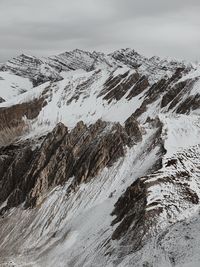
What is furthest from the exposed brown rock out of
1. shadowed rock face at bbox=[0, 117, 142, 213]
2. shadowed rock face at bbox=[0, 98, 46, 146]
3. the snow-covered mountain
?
shadowed rock face at bbox=[0, 117, 142, 213]

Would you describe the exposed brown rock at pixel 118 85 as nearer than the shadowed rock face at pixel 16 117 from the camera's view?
No

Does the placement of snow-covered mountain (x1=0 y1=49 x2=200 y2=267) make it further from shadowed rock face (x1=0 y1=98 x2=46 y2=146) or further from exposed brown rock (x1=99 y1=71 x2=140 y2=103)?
exposed brown rock (x1=99 y1=71 x2=140 y2=103)

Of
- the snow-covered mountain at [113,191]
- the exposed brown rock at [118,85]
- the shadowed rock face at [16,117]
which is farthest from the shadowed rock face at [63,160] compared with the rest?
the exposed brown rock at [118,85]

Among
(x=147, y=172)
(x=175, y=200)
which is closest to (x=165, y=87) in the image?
(x=147, y=172)

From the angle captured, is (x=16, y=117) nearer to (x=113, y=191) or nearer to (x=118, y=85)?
(x=118, y=85)

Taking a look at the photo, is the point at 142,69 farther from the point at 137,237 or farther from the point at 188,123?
the point at 137,237

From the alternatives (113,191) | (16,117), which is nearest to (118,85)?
(16,117)

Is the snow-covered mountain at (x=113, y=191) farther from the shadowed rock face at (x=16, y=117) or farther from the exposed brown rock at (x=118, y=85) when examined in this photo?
the exposed brown rock at (x=118, y=85)

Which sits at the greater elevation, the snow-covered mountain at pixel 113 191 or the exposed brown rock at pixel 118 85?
the exposed brown rock at pixel 118 85

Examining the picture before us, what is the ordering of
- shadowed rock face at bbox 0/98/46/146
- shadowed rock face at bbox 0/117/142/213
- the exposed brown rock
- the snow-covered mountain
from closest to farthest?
the snow-covered mountain → shadowed rock face at bbox 0/117/142/213 → shadowed rock face at bbox 0/98/46/146 → the exposed brown rock
